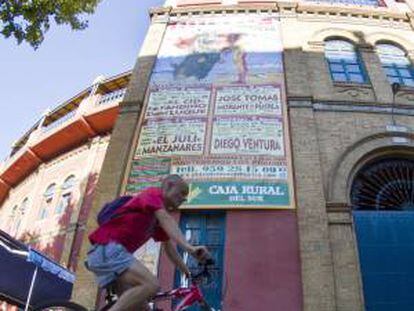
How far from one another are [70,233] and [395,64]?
11.6 metres

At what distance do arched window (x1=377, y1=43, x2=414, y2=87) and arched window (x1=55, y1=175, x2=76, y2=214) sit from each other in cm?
1163

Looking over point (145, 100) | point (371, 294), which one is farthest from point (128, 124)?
point (371, 294)

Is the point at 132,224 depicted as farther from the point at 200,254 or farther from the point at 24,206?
the point at 24,206

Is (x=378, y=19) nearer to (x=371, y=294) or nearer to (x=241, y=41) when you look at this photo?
(x=241, y=41)

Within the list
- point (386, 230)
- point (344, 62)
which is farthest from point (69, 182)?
point (386, 230)

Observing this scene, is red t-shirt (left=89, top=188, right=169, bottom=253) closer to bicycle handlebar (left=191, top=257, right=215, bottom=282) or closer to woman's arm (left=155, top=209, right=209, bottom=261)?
woman's arm (left=155, top=209, right=209, bottom=261)

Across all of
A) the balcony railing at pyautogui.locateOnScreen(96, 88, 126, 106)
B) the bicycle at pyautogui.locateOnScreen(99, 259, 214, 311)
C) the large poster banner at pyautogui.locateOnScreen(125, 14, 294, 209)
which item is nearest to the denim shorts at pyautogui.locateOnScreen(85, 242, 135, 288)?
the bicycle at pyautogui.locateOnScreen(99, 259, 214, 311)

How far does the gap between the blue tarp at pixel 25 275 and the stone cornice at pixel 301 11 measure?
8448mm

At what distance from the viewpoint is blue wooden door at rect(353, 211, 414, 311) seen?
834 cm

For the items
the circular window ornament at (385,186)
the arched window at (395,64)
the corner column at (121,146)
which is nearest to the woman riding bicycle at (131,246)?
the corner column at (121,146)

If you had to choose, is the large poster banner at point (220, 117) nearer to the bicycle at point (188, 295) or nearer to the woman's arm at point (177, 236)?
the bicycle at point (188, 295)

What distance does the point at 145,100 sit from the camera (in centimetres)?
1168

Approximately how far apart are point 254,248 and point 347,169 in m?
2.92

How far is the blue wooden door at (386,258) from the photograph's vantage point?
27.4 ft
